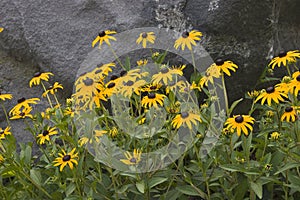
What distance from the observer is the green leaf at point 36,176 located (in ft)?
8.30

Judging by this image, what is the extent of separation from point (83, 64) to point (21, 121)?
21.3 inches

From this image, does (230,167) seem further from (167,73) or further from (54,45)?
(54,45)

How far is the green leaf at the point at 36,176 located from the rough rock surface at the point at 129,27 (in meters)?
0.86

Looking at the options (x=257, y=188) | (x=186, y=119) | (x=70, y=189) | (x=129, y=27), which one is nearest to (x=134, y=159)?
(x=186, y=119)

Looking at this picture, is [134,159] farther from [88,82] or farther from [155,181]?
[88,82]

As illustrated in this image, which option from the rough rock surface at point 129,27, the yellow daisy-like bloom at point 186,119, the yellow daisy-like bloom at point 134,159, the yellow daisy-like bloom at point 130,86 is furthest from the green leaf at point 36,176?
the rough rock surface at point 129,27

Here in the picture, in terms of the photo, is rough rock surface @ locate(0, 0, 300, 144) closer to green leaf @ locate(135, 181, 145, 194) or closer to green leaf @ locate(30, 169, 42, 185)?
green leaf @ locate(30, 169, 42, 185)

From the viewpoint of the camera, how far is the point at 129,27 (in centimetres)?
328

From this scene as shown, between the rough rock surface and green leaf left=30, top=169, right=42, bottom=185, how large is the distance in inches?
34.0

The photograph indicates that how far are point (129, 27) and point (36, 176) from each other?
3.76ft

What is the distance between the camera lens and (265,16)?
3.24 m

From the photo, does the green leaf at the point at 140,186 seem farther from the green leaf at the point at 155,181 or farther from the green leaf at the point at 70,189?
the green leaf at the point at 70,189

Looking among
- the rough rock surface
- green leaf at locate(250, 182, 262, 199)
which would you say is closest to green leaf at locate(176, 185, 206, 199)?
green leaf at locate(250, 182, 262, 199)

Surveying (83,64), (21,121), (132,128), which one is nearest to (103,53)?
(83,64)
